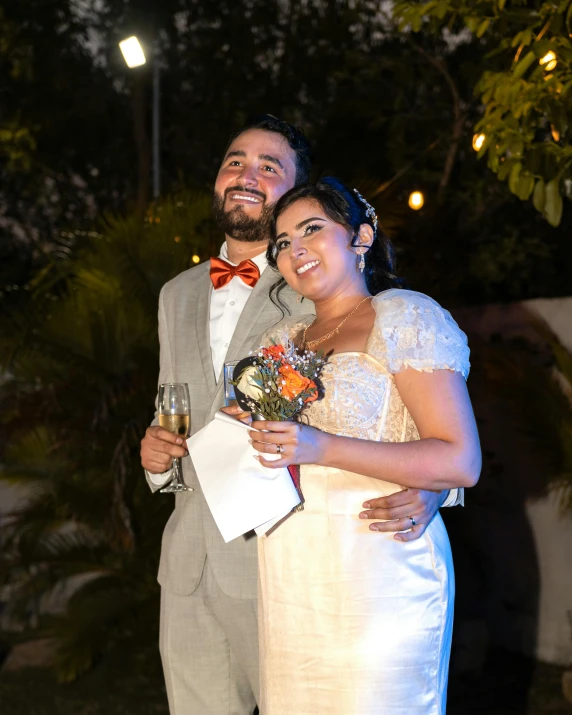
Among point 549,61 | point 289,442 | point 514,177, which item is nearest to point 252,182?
point 289,442

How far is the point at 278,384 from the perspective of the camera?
7.78 ft

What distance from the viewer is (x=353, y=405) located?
8.32ft

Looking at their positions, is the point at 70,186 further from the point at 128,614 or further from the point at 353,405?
the point at 353,405

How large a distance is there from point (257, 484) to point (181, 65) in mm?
11226

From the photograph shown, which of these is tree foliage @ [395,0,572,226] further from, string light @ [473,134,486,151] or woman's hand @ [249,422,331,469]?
woman's hand @ [249,422,331,469]

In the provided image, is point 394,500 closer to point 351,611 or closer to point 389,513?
point 389,513

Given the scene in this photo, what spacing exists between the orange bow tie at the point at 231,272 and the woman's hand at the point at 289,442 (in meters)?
0.99

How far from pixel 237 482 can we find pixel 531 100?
3.15m

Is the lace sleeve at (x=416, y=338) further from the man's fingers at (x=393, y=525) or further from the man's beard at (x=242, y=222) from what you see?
the man's beard at (x=242, y=222)

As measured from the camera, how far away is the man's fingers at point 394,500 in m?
2.47

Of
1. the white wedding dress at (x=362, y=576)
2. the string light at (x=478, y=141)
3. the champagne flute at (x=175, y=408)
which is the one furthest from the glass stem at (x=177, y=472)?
the string light at (x=478, y=141)

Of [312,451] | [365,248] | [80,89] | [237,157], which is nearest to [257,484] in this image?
[312,451]

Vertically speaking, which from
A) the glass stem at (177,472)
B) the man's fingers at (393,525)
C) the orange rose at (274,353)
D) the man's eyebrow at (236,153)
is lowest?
the man's fingers at (393,525)

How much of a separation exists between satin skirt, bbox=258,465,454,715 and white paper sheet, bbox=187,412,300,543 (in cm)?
12
